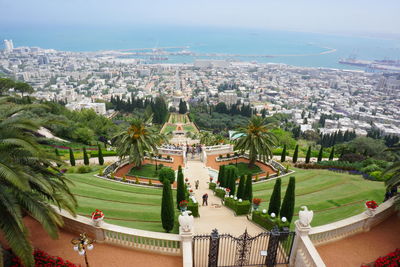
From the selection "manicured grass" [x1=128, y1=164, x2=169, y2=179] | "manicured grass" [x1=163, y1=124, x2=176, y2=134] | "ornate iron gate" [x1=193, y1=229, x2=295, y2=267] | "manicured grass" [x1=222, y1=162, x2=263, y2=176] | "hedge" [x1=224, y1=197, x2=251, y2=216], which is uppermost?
"ornate iron gate" [x1=193, y1=229, x2=295, y2=267]

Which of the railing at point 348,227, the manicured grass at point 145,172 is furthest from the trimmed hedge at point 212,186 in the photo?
the railing at point 348,227

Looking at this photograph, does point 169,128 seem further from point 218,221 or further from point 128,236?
point 128,236

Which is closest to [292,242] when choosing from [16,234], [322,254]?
[322,254]

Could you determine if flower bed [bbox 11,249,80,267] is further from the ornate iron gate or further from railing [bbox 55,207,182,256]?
the ornate iron gate

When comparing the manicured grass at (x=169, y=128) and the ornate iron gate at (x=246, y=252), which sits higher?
the ornate iron gate at (x=246, y=252)

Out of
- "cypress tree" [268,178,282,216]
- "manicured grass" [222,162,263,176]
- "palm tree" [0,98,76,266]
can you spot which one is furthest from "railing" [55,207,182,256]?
"manicured grass" [222,162,263,176]

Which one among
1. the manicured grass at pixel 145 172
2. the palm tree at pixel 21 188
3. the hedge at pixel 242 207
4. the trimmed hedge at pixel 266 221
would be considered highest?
the palm tree at pixel 21 188

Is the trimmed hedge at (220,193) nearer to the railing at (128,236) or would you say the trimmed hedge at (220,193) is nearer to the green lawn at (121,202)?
the green lawn at (121,202)
